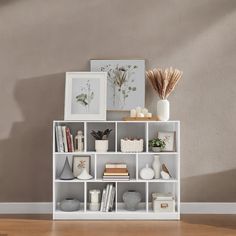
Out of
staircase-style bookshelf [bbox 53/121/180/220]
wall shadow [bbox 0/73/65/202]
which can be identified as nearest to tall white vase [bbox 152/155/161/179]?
staircase-style bookshelf [bbox 53/121/180/220]

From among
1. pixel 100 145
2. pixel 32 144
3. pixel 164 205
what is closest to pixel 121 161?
pixel 100 145

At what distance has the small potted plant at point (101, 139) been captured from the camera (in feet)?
15.3

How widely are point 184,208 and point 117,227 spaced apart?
942 millimetres

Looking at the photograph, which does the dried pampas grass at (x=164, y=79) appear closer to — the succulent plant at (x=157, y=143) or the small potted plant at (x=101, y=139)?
the succulent plant at (x=157, y=143)

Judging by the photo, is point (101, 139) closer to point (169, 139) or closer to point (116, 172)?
point (116, 172)

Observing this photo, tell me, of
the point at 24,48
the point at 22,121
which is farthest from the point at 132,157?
the point at 24,48

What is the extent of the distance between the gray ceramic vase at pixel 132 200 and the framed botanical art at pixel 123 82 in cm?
87

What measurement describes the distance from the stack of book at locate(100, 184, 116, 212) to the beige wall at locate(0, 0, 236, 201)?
69cm

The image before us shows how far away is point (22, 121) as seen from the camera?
193 inches

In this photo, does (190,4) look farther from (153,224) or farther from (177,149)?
(153,224)

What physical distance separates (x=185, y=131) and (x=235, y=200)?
89 centimetres

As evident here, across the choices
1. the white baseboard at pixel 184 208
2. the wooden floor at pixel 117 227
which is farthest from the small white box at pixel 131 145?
the white baseboard at pixel 184 208

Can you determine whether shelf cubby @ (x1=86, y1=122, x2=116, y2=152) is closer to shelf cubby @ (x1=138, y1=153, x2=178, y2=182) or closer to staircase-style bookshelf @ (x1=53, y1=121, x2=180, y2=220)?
staircase-style bookshelf @ (x1=53, y1=121, x2=180, y2=220)

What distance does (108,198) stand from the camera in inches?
183
